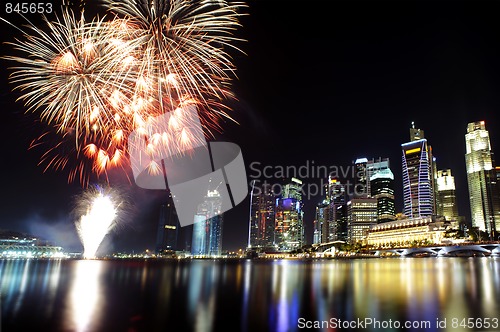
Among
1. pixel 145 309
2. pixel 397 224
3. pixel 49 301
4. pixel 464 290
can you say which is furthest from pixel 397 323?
pixel 397 224

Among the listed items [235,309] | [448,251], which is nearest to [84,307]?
[235,309]

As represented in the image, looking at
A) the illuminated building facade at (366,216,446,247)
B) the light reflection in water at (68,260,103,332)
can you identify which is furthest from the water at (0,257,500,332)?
the illuminated building facade at (366,216,446,247)

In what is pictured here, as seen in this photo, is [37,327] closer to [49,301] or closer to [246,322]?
[49,301]

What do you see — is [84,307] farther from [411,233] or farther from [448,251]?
[411,233]

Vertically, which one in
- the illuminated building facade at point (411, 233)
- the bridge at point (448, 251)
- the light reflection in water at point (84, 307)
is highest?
the illuminated building facade at point (411, 233)

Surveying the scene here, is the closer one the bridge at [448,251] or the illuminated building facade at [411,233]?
the bridge at [448,251]

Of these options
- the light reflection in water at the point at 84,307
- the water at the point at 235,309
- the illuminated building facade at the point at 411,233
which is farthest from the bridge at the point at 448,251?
the light reflection in water at the point at 84,307

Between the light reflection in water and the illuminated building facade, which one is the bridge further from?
the light reflection in water

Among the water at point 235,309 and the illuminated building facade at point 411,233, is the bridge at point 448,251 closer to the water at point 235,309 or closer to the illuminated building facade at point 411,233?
the illuminated building facade at point 411,233
